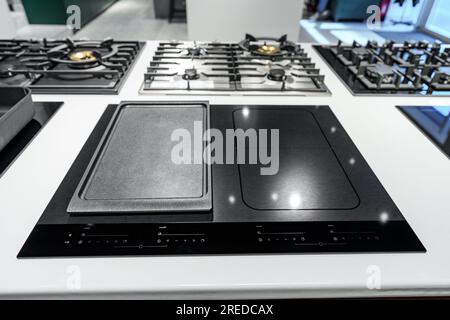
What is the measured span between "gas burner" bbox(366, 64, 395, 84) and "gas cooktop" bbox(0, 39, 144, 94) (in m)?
0.79

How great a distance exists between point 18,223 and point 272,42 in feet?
3.60

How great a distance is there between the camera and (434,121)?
30.8 inches

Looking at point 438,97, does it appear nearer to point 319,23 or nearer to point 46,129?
point 46,129

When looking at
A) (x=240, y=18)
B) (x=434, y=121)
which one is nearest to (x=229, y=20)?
(x=240, y=18)

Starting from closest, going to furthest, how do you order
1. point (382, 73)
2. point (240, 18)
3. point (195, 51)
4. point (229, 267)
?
point (229, 267), point (382, 73), point (195, 51), point (240, 18)

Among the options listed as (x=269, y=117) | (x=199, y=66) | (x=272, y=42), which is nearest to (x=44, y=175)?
(x=269, y=117)

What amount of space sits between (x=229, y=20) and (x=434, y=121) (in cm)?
156

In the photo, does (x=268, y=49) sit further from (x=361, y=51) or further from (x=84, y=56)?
(x=84, y=56)

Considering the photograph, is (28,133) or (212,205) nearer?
(212,205)

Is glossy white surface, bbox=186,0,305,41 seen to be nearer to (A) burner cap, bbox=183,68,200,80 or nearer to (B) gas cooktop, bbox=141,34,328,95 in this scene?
(B) gas cooktop, bbox=141,34,328,95

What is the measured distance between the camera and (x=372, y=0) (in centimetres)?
401

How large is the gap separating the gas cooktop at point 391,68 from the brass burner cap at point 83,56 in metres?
0.83

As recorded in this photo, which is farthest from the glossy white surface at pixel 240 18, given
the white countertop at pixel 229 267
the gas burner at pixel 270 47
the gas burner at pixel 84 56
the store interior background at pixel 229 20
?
the white countertop at pixel 229 267

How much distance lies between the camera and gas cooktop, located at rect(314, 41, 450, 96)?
2.97 feet
